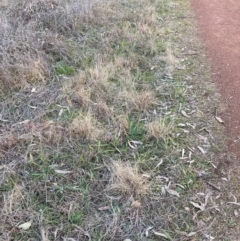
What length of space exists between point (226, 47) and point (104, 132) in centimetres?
259

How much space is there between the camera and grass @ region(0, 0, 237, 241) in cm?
273

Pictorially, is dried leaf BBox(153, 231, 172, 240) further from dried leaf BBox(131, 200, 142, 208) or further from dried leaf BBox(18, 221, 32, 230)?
dried leaf BBox(18, 221, 32, 230)

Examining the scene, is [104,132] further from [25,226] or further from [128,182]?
[25,226]

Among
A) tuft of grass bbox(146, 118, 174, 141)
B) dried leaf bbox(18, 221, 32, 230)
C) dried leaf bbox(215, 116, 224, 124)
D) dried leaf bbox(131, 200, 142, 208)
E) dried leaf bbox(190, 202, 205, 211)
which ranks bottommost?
dried leaf bbox(190, 202, 205, 211)

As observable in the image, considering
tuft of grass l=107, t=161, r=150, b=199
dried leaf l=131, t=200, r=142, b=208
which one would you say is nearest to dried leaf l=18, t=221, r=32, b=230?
tuft of grass l=107, t=161, r=150, b=199

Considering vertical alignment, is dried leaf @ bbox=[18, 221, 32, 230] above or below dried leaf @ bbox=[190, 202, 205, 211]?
above

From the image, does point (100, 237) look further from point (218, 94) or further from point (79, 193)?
point (218, 94)

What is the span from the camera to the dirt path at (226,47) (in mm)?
3717

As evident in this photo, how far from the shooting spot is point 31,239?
2.59 metres

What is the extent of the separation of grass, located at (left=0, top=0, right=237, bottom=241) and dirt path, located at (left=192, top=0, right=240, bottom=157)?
16cm

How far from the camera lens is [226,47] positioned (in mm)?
5051

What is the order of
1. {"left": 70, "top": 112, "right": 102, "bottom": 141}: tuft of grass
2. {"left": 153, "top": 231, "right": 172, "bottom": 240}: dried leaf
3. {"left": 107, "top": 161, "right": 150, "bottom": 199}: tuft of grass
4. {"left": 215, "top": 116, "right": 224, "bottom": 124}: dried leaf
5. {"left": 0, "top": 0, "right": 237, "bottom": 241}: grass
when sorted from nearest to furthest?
{"left": 153, "top": 231, "right": 172, "bottom": 240}: dried leaf → {"left": 0, "top": 0, "right": 237, "bottom": 241}: grass → {"left": 107, "top": 161, "right": 150, "bottom": 199}: tuft of grass → {"left": 70, "top": 112, "right": 102, "bottom": 141}: tuft of grass → {"left": 215, "top": 116, "right": 224, "bottom": 124}: dried leaf

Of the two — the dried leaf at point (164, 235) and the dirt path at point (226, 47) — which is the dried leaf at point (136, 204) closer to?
the dried leaf at point (164, 235)

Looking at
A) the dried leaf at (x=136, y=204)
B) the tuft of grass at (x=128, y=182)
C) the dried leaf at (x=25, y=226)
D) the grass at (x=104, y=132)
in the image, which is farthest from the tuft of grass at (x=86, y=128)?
the dried leaf at (x=25, y=226)
